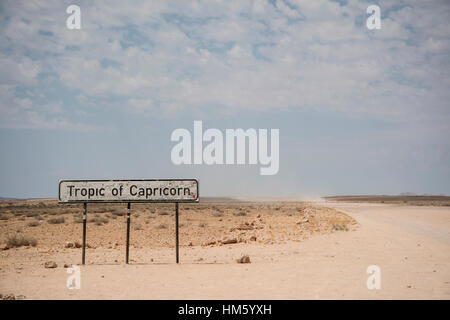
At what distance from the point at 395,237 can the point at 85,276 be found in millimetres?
14022

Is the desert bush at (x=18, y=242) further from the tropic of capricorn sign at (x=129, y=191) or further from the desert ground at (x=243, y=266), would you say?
the tropic of capricorn sign at (x=129, y=191)

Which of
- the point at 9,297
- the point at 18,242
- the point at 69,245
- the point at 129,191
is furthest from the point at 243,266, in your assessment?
the point at 18,242

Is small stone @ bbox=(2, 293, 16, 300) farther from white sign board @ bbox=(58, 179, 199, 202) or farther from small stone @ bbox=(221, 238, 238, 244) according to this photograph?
small stone @ bbox=(221, 238, 238, 244)

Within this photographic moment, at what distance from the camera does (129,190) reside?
47.1ft

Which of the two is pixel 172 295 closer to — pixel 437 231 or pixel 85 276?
pixel 85 276

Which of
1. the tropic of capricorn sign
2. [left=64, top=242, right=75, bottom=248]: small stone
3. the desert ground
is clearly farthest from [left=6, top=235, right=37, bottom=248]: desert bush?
the tropic of capricorn sign

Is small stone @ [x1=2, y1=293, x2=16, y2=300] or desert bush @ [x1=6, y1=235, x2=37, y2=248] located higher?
desert bush @ [x1=6, y1=235, x2=37, y2=248]

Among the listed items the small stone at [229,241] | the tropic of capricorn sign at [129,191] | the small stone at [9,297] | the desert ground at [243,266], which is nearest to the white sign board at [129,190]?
the tropic of capricorn sign at [129,191]

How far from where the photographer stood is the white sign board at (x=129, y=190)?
14221mm

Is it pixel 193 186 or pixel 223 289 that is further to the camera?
pixel 193 186

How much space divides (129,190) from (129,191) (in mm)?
32

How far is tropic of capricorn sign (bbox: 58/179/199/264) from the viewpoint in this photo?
560 inches
